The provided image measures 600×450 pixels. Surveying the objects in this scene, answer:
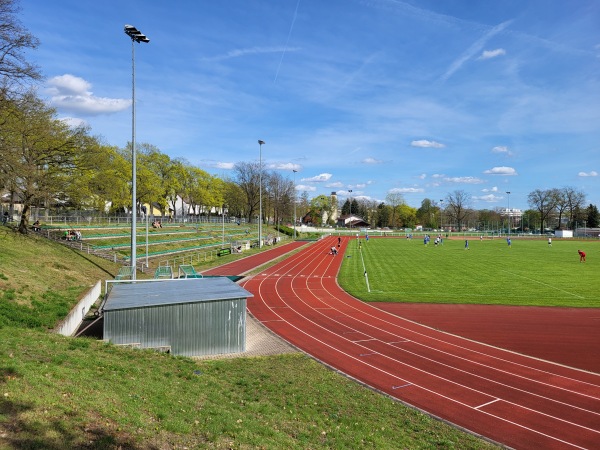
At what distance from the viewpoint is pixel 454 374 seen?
48.1 feet

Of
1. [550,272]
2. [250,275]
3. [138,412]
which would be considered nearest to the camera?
[138,412]

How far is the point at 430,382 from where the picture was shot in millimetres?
13922

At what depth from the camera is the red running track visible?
36.5 ft

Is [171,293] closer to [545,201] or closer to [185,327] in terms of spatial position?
[185,327]

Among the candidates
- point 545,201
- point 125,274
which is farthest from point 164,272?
point 545,201

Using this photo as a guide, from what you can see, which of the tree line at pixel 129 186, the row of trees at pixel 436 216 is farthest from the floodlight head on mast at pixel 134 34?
the row of trees at pixel 436 216

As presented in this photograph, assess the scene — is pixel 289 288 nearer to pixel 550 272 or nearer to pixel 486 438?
pixel 486 438

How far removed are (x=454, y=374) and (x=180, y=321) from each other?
34.1 feet

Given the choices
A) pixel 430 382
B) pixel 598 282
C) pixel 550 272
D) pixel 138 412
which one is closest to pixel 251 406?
pixel 138 412

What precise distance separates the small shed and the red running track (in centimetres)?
321

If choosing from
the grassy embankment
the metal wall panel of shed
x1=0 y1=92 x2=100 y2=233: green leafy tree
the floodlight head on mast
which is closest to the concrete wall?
the grassy embankment

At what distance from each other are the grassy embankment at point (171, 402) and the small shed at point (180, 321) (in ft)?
5.79

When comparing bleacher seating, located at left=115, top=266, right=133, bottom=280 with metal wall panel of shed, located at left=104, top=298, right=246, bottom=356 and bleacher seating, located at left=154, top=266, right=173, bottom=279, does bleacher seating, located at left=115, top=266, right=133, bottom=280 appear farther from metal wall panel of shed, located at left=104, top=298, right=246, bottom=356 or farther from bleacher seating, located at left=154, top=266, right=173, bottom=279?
metal wall panel of shed, located at left=104, top=298, right=246, bottom=356

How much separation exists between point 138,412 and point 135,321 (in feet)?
26.3
